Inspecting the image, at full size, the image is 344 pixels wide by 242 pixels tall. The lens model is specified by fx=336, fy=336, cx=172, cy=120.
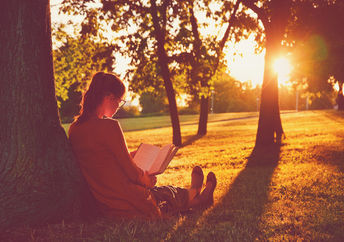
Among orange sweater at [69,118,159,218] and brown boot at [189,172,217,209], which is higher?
orange sweater at [69,118,159,218]

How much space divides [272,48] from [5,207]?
11447 mm

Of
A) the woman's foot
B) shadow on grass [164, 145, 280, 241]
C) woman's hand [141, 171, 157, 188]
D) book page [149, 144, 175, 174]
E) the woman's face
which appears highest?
the woman's face

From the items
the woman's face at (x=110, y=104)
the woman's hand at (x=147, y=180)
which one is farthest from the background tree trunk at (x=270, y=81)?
the woman's face at (x=110, y=104)

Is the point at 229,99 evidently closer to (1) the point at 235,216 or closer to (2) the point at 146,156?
(1) the point at 235,216

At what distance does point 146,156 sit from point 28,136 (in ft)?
4.62

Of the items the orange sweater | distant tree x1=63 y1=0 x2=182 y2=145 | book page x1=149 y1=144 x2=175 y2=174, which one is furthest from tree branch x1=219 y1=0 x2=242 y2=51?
the orange sweater

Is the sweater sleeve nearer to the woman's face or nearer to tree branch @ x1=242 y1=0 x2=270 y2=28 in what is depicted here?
the woman's face

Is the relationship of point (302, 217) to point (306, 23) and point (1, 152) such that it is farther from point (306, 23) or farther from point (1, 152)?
point (306, 23)

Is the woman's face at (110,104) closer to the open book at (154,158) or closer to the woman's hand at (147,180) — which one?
the open book at (154,158)

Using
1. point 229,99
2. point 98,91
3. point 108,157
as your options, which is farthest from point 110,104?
point 229,99

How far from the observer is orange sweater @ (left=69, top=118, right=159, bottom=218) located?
144 inches

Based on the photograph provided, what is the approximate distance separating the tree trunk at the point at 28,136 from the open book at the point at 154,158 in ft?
2.59

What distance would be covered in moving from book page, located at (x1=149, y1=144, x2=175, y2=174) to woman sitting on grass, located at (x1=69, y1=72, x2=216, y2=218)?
12 centimetres

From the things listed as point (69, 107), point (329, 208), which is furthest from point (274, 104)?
point (69, 107)
